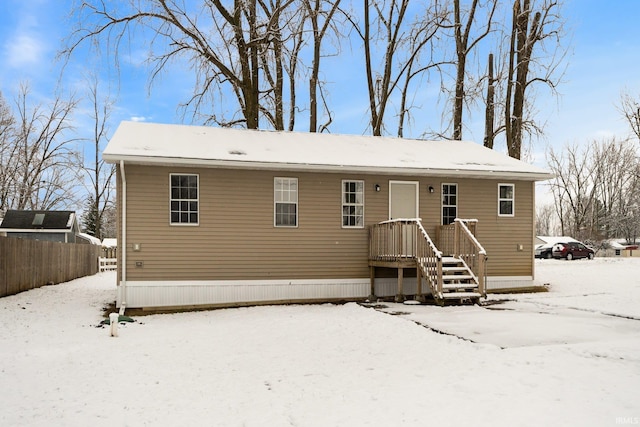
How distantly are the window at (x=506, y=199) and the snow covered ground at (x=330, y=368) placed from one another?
374 centimetres

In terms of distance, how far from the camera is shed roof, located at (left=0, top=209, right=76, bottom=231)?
26.8 meters

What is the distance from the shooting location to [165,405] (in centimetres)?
507

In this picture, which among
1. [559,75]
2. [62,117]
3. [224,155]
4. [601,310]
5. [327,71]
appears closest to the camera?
[601,310]

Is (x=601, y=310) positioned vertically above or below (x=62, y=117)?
below

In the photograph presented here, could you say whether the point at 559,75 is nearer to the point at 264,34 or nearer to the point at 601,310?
the point at 264,34

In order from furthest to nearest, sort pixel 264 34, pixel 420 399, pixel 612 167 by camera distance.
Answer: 1. pixel 612 167
2. pixel 264 34
3. pixel 420 399

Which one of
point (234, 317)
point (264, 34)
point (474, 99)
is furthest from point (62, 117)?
point (234, 317)

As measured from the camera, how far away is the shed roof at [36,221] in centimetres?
2684

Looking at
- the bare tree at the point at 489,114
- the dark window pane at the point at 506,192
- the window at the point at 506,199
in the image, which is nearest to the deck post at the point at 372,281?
the window at the point at 506,199

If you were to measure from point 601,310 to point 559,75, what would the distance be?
14.1 metres

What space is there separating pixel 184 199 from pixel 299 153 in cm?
323

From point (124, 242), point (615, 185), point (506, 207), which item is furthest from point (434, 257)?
point (615, 185)

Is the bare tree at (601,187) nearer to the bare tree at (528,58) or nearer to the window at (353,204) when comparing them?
the bare tree at (528,58)

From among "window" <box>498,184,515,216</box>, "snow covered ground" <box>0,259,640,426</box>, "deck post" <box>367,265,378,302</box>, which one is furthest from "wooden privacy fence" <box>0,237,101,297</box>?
"window" <box>498,184,515,216</box>
